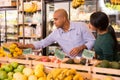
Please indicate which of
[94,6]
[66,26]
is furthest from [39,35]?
[66,26]

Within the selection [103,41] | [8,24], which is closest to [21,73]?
[103,41]

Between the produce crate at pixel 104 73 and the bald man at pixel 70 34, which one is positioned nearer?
the produce crate at pixel 104 73

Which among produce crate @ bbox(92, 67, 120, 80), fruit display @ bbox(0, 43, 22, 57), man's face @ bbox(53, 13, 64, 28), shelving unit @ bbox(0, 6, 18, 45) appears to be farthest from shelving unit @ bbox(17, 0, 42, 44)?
produce crate @ bbox(92, 67, 120, 80)

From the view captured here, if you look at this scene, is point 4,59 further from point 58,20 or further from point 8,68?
point 58,20

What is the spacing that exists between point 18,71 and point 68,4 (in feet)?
12.1

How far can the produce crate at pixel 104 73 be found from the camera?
7.09ft

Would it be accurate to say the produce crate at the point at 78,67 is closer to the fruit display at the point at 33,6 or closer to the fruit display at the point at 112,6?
the fruit display at the point at 112,6

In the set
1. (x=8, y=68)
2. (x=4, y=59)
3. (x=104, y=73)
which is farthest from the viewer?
(x=4, y=59)

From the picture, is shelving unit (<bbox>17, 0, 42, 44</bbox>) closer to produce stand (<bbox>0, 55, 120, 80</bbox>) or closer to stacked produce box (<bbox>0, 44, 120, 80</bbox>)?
stacked produce box (<bbox>0, 44, 120, 80</bbox>)

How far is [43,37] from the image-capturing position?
6.37 metres

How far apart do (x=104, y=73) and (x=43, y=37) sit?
166 inches

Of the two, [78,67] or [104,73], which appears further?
[78,67]

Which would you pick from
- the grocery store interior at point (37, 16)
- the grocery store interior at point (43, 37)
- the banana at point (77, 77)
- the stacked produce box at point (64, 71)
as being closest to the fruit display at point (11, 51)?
the grocery store interior at point (43, 37)

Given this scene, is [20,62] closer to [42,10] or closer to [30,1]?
[42,10]
